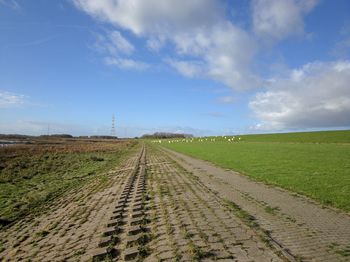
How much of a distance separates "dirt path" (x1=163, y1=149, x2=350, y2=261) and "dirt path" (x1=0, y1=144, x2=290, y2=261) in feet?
1.53

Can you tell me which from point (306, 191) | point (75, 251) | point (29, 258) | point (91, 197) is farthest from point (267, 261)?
Result: point (91, 197)

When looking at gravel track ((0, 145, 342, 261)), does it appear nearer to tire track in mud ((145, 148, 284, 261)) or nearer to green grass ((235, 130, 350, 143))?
tire track in mud ((145, 148, 284, 261))

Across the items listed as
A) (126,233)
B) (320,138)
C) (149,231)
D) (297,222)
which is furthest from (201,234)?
(320,138)

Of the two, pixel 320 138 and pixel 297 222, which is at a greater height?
pixel 320 138

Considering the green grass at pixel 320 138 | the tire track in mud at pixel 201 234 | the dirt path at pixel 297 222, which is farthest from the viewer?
the green grass at pixel 320 138

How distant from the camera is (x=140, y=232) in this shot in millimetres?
8336

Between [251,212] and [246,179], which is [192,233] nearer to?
[251,212]

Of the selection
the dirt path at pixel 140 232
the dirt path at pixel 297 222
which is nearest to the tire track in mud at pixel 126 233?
the dirt path at pixel 140 232

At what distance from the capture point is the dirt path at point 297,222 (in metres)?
6.81

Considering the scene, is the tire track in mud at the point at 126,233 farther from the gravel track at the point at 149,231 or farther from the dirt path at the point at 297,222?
the dirt path at the point at 297,222

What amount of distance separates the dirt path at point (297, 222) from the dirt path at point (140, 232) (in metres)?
0.47

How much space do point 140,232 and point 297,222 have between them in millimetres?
3931

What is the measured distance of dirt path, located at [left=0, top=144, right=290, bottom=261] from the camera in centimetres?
682

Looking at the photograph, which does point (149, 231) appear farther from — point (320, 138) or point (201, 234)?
point (320, 138)
